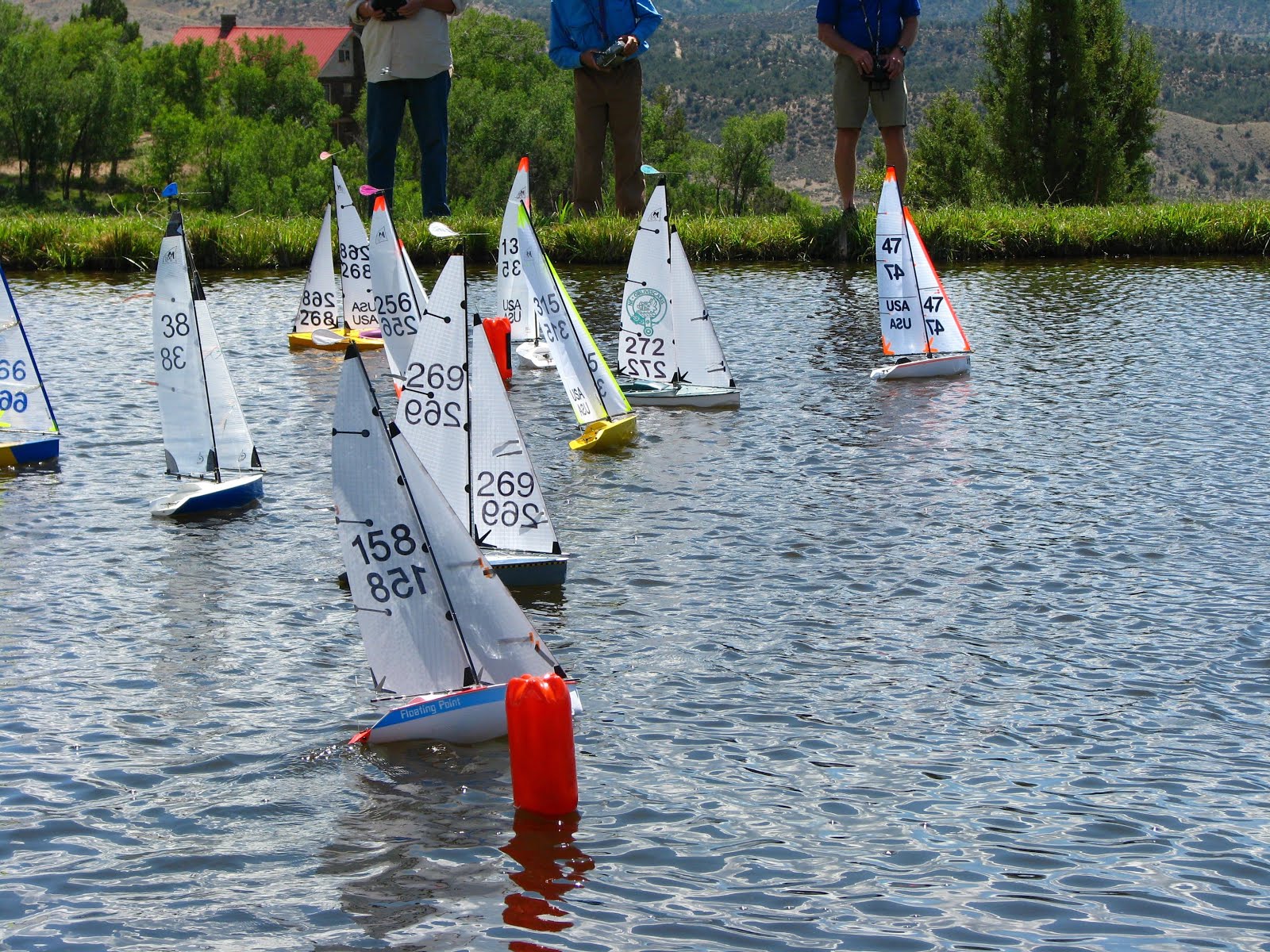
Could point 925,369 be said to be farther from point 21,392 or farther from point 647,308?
point 21,392

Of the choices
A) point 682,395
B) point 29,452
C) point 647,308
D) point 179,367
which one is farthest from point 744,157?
point 179,367

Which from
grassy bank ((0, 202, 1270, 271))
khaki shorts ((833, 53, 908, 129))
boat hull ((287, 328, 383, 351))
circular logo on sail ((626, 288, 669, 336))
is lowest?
boat hull ((287, 328, 383, 351))

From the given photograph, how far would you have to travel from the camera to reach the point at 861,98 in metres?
23.2

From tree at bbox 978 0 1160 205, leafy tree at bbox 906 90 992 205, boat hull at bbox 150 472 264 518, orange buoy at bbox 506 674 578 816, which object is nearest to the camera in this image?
orange buoy at bbox 506 674 578 816

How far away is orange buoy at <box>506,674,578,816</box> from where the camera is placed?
8.05 metres

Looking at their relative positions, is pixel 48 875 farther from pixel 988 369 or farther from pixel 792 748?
pixel 988 369

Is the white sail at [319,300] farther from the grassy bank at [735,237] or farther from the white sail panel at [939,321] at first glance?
the white sail panel at [939,321]

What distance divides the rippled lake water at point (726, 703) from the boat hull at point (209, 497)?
172 millimetres

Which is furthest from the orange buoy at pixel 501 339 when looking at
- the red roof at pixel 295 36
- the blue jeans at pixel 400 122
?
the red roof at pixel 295 36

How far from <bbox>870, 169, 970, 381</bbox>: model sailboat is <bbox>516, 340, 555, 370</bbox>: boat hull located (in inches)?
151

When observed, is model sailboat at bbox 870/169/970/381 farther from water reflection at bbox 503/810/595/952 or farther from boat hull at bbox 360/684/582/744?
water reflection at bbox 503/810/595/952

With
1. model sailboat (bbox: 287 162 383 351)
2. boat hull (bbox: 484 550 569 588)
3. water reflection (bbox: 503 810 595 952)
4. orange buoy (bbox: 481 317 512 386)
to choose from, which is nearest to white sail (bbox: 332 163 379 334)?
model sailboat (bbox: 287 162 383 351)

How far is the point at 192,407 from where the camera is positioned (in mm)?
13531

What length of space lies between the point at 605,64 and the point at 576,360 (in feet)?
29.1
